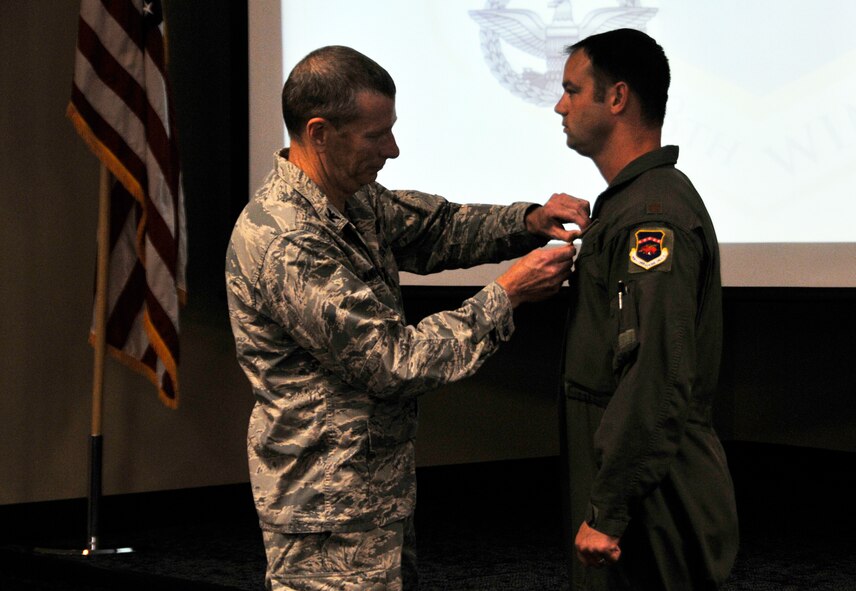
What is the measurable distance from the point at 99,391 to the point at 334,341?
259 cm

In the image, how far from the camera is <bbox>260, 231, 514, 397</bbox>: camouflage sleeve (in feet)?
6.01

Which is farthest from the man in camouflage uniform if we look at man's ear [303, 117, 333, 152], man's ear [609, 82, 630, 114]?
man's ear [609, 82, 630, 114]

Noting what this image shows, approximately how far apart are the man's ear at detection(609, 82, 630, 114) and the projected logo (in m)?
2.29

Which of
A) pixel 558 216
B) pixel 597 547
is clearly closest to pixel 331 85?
pixel 558 216

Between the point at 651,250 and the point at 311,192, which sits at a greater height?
the point at 311,192

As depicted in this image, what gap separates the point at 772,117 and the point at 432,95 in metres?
1.22

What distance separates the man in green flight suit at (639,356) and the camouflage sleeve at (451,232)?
1.20 feet

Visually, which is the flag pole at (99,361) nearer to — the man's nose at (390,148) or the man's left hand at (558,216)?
Answer: the man's left hand at (558,216)

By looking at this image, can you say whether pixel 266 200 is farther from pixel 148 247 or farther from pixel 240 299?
pixel 148 247

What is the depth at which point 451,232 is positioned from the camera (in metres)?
2.39

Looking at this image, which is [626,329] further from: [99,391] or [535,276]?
[99,391]

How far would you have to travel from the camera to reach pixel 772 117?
13.0 ft

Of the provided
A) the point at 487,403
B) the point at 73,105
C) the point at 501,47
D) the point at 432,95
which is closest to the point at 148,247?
the point at 73,105

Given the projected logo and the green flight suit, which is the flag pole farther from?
the green flight suit
